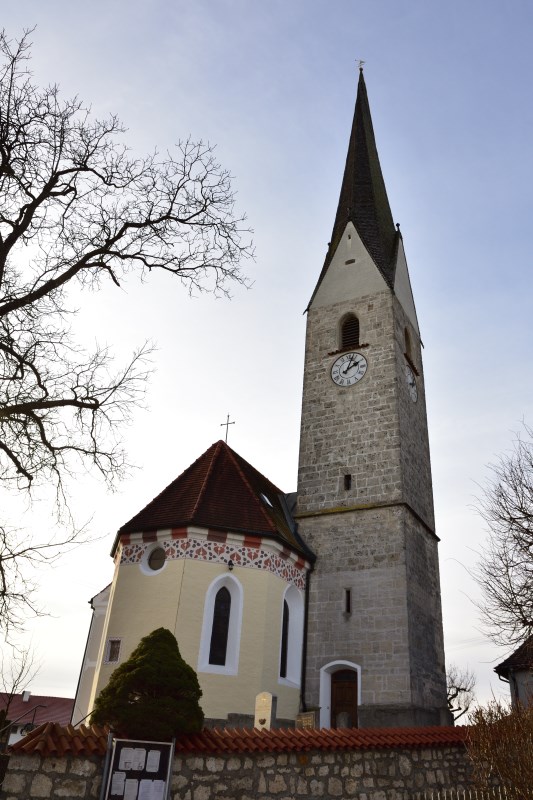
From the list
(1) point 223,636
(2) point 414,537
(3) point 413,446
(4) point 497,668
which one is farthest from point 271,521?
(4) point 497,668

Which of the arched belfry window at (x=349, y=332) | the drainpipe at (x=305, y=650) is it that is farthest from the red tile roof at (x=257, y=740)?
the arched belfry window at (x=349, y=332)

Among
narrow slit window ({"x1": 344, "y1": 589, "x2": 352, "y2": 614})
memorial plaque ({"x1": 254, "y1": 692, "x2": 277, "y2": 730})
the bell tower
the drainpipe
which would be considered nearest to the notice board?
memorial plaque ({"x1": 254, "y1": 692, "x2": 277, "y2": 730})

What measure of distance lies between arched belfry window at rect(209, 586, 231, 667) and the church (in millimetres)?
32

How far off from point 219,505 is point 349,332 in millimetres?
8554

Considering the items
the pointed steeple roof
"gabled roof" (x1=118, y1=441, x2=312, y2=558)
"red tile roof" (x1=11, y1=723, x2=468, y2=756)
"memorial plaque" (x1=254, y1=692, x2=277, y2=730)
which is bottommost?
"red tile roof" (x1=11, y1=723, x2=468, y2=756)

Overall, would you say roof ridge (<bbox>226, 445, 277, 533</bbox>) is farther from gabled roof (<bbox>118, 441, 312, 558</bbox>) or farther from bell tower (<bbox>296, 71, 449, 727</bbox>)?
bell tower (<bbox>296, 71, 449, 727</bbox>)

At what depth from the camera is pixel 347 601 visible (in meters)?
17.4

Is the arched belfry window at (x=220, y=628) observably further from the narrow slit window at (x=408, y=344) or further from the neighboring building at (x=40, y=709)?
the neighboring building at (x=40, y=709)

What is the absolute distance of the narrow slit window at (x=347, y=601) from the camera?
17.3m

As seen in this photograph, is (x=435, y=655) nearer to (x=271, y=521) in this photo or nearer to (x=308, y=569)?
(x=308, y=569)

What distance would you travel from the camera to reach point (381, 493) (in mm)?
18422

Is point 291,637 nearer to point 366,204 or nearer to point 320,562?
point 320,562

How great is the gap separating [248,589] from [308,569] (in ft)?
10.0

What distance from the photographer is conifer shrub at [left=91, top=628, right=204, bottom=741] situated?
24.6 feet
